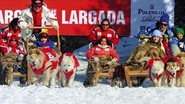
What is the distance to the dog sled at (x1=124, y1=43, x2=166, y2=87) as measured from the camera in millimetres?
11398

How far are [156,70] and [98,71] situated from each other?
104 cm

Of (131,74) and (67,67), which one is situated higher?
(67,67)

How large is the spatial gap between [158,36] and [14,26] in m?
3.17

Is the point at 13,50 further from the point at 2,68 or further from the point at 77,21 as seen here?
the point at 77,21

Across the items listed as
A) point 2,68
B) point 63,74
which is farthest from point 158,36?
point 2,68

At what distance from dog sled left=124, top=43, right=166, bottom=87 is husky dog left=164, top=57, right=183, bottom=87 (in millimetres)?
482

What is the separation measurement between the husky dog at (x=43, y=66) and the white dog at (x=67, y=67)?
226 millimetres

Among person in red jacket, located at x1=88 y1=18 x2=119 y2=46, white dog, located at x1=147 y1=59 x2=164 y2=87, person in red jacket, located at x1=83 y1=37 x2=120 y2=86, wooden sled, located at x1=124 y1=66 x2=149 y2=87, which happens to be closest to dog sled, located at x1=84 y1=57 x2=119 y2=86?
person in red jacket, located at x1=83 y1=37 x2=120 y2=86

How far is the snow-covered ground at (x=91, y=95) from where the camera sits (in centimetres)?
980

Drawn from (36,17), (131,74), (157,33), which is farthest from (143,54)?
(36,17)

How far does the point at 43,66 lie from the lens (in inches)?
442

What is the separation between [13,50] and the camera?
42.0 feet

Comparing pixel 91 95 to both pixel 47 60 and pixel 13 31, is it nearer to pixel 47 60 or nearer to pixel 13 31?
pixel 47 60

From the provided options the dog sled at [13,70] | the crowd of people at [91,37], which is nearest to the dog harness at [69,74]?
the dog sled at [13,70]
